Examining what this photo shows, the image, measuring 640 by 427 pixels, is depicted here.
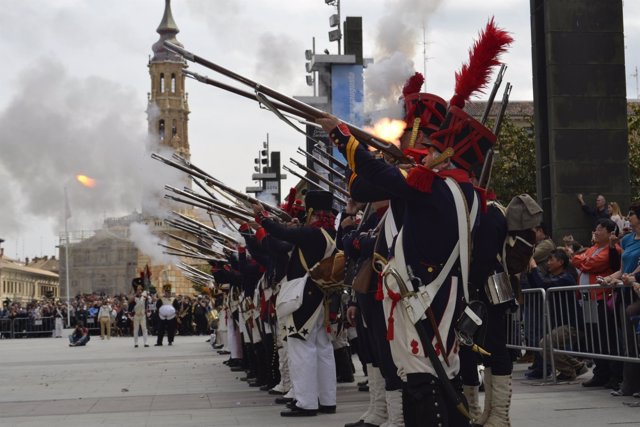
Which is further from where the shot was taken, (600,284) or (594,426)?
(600,284)

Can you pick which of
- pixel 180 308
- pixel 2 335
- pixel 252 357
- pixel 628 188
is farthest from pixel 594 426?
pixel 2 335

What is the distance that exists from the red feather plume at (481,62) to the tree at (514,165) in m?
32.5

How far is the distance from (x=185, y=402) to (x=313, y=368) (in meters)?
2.63

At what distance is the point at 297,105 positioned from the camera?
7465mm

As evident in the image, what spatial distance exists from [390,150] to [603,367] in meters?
6.21

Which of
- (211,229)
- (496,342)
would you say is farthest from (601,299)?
(211,229)

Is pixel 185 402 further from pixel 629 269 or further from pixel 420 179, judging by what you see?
pixel 420 179

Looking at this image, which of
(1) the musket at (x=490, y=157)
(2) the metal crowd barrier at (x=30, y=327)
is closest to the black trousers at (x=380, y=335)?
(1) the musket at (x=490, y=157)

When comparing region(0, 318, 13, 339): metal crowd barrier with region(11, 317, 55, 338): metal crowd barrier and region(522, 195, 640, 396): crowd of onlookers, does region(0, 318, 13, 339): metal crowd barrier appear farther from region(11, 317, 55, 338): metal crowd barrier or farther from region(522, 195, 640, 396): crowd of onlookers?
region(522, 195, 640, 396): crowd of onlookers

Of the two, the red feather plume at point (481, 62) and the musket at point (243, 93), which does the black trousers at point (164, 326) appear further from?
the red feather plume at point (481, 62)

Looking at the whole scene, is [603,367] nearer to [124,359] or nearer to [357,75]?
[357,75]

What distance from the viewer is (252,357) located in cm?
1582

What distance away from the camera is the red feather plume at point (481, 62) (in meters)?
7.04

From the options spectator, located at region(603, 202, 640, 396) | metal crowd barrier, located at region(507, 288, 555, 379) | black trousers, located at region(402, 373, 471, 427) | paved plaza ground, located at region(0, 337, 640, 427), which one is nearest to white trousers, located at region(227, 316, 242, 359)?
paved plaza ground, located at region(0, 337, 640, 427)
